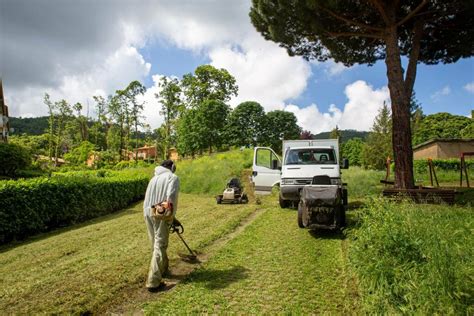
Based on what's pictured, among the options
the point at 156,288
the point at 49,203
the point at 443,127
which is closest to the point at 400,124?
the point at 156,288

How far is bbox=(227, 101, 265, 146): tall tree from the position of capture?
1800 inches

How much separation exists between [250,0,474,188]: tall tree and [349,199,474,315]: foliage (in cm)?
706

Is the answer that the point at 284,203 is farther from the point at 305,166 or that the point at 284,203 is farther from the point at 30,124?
the point at 30,124

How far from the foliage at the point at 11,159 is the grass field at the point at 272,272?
35.3 ft

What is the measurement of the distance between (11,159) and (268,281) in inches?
686

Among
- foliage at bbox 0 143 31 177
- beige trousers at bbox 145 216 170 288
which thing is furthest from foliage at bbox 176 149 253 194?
beige trousers at bbox 145 216 170 288

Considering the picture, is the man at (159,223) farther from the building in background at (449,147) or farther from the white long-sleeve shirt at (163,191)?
the building in background at (449,147)

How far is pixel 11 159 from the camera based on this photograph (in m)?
16.8

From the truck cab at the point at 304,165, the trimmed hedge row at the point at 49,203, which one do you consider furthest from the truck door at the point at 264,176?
the trimmed hedge row at the point at 49,203

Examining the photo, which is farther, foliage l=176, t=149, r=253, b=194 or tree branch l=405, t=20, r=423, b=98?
foliage l=176, t=149, r=253, b=194

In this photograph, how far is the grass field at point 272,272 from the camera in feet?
11.3

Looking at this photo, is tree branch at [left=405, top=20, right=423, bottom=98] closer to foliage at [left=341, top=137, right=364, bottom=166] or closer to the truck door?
the truck door

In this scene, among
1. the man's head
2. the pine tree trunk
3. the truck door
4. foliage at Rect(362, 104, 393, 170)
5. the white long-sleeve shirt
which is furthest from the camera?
foliage at Rect(362, 104, 393, 170)

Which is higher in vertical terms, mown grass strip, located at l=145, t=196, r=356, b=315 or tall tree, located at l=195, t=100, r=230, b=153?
tall tree, located at l=195, t=100, r=230, b=153
